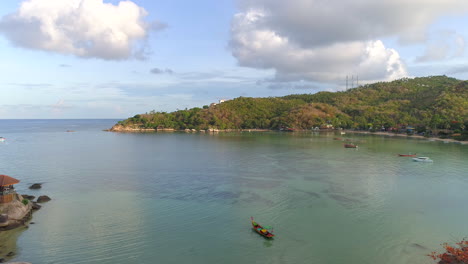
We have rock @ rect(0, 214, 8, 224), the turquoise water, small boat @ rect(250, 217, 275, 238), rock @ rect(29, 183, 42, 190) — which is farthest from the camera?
rock @ rect(29, 183, 42, 190)

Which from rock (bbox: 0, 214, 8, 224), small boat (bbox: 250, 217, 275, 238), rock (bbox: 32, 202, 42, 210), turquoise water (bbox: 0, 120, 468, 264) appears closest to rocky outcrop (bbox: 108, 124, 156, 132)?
turquoise water (bbox: 0, 120, 468, 264)

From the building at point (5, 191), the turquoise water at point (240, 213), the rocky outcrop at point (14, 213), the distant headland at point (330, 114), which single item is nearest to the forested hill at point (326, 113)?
the distant headland at point (330, 114)

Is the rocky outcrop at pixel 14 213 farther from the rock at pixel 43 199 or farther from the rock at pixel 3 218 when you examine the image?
the rock at pixel 43 199

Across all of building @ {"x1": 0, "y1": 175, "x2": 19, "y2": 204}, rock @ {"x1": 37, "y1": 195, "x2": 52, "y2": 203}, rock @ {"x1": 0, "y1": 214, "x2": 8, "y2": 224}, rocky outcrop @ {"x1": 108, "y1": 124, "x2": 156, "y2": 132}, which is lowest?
rock @ {"x1": 37, "y1": 195, "x2": 52, "y2": 203}

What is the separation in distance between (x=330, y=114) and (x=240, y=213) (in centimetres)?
14861

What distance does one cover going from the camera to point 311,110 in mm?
163625

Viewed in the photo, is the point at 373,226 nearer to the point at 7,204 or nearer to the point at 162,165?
the point at 7,204

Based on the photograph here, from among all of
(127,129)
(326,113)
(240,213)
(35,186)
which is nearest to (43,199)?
(35,186)

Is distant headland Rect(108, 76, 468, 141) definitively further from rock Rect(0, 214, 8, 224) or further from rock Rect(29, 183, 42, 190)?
rock Rect(0, 214, 8, 224)

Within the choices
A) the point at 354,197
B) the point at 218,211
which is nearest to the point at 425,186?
the point at 354,197

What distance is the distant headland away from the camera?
129500 mm

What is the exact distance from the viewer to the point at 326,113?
165m

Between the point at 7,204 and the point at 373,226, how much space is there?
27699 mm

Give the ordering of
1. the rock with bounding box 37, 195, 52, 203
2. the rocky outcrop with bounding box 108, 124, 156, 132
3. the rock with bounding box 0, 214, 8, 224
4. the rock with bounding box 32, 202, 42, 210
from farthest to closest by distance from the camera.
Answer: the rocky outcrop with bounding box 108, 124, 156, 132
the rock with bounding box 37, 195, 52, 203
the rock with bounding box 32, 202, 42, 210
the rock with bounding box 0, 214, 8, 224
